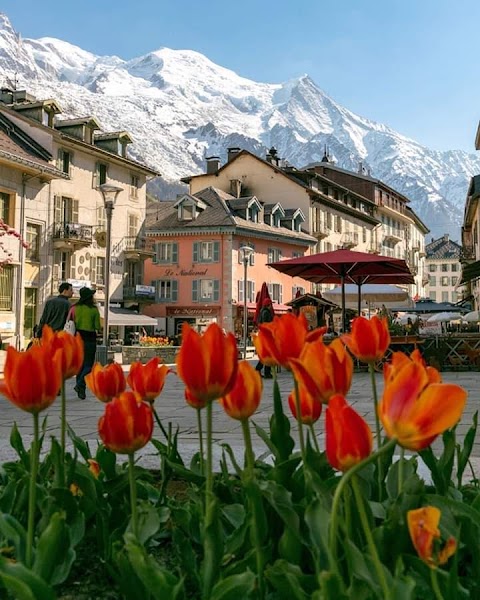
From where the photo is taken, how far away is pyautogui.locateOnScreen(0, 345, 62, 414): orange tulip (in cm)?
110

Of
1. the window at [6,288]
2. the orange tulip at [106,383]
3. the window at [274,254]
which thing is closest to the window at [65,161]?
the window at [6,288]

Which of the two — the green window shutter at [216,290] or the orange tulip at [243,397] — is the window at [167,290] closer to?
the green window shutter at [216,290]

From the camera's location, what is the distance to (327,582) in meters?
0.81

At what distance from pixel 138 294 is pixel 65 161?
8.46m

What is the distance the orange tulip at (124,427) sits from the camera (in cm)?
115

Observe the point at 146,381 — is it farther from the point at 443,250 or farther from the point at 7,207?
the point at 443,250

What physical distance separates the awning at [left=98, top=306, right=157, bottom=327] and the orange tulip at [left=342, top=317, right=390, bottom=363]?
3171cm

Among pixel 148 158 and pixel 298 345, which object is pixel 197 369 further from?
pixel 148 158

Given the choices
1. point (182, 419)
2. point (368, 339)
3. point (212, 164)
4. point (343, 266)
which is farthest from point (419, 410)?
point (212, 164)

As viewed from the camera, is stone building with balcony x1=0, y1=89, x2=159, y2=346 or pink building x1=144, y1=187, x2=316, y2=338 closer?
stone building with balcony x1=0, y1=89, x2=159, y2=346

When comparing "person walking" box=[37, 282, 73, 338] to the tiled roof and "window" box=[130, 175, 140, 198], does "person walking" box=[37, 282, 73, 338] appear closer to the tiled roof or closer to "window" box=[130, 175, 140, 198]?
"window" box=[130, 175, 140, 198]

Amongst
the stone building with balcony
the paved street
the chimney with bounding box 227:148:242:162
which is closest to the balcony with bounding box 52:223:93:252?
the stone building with balcony

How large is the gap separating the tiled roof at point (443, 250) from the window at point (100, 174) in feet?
233

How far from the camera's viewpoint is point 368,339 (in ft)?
5.03
